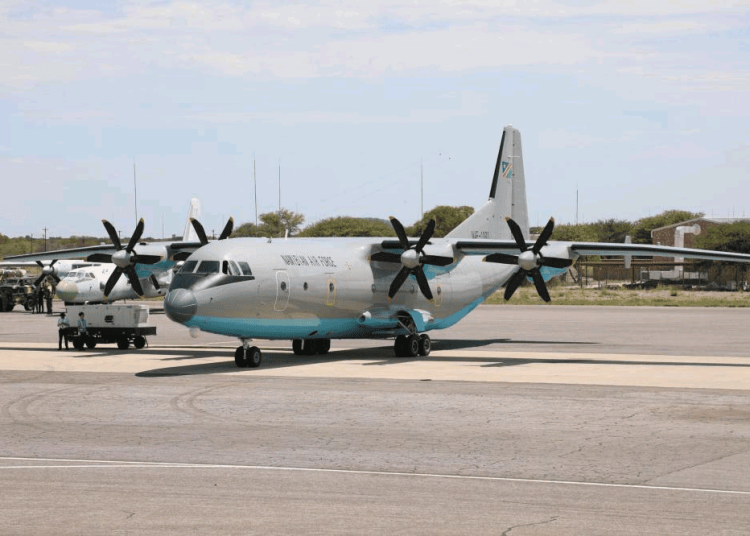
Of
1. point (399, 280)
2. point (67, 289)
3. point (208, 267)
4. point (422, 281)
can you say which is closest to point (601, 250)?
point (422, 281)

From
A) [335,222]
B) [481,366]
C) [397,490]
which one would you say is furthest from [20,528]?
[335,222]

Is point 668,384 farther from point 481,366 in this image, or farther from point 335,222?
point 335,222

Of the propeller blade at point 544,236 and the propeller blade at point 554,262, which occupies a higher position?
the propeller blade at point 544,236

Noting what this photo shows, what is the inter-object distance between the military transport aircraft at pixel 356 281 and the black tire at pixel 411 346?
35 millimetres

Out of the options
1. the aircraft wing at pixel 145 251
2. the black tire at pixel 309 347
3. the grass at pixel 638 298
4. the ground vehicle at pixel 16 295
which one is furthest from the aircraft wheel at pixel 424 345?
the ground vehicle at pixel 16 295

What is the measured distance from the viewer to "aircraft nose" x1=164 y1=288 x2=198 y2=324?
2872 cm

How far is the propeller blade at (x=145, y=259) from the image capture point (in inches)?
1528

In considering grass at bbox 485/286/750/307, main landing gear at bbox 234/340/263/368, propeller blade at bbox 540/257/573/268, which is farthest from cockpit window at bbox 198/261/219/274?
grass at bbox 485/286/750/307

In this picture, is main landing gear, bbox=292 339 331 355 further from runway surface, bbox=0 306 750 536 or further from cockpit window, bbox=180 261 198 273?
cockpit window, bbox=180 261 198 273

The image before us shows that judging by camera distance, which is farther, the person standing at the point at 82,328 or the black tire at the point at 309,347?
the person standing at the point at 82,328

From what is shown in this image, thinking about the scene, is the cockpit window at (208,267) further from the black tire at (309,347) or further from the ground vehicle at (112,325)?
the ground vehicle at (112,325)

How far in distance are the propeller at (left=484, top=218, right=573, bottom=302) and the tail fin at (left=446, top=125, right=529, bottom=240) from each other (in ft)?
23.4

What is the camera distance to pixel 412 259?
1371 inches

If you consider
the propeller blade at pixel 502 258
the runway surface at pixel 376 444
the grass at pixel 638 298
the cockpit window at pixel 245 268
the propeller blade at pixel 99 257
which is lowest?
the grass at pixel 638 298
